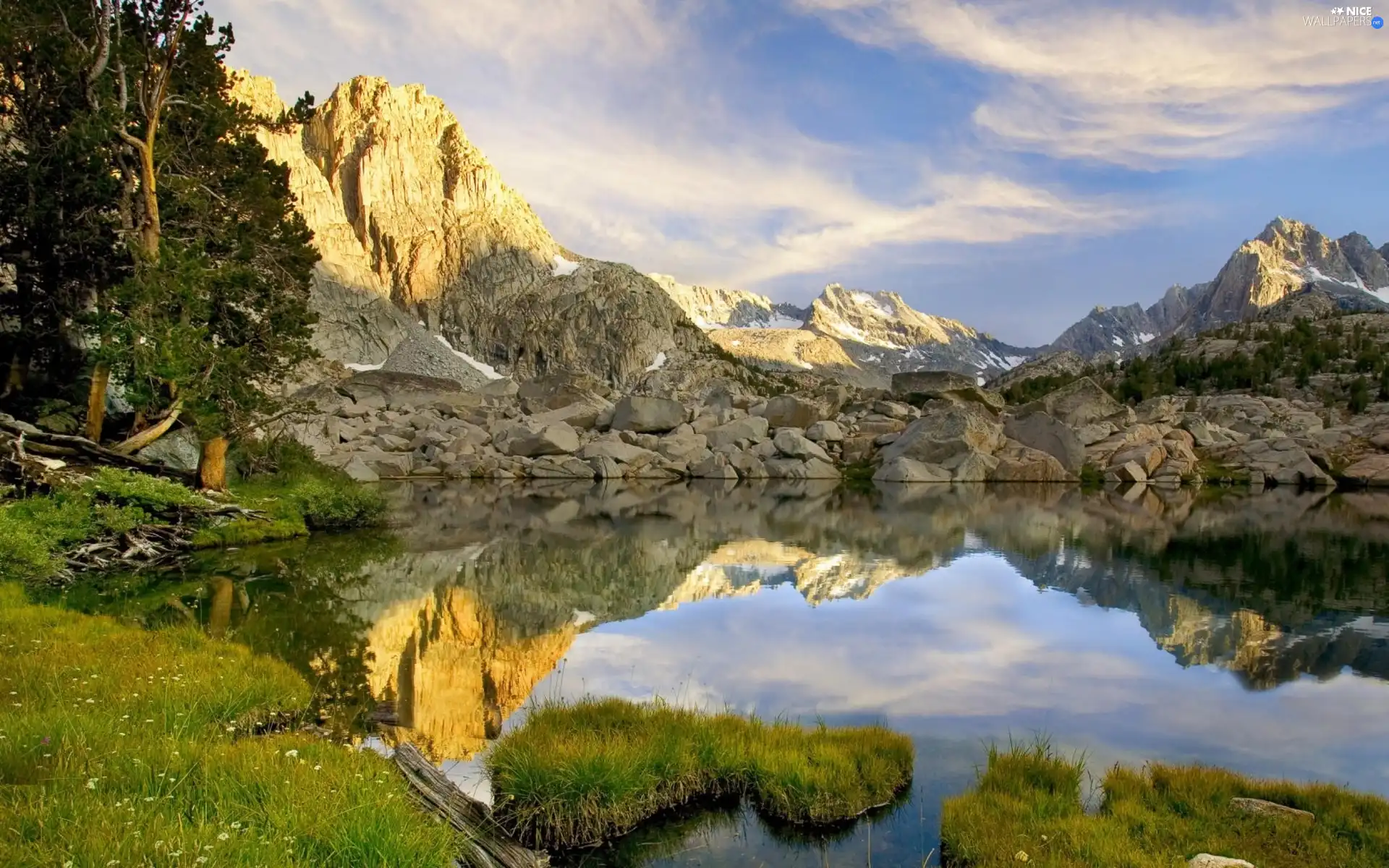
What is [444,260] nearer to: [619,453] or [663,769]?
[619,453]

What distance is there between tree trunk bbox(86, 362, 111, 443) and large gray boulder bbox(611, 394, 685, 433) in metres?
42.6

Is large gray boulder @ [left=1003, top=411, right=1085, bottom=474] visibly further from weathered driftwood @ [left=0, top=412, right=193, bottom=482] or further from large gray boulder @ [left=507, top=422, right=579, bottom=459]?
weathered driftwood @ [left=0, top=412, right=193, bottom=482]

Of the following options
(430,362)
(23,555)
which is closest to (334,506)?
(23,555)

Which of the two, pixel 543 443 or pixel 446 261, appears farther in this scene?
pixel 446 261

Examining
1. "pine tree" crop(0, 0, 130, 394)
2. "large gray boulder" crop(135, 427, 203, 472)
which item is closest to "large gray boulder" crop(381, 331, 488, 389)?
"pine tree" crop(0, 0, 130, 394)

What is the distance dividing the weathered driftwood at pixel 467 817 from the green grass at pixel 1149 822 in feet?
10.9

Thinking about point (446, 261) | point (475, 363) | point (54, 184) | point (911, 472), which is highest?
point (446, 261)

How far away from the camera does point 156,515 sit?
64.4 ft

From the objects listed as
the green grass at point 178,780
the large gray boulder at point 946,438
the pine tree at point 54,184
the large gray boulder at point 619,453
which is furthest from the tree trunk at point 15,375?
the large gray boulder at point 946,438

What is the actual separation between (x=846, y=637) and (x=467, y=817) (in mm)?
8978

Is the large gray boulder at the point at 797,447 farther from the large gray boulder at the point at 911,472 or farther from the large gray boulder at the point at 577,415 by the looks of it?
the large gray boulder at the point at 577,415

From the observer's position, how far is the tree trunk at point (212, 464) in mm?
22469

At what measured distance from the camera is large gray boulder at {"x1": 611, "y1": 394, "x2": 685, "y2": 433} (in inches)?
2486

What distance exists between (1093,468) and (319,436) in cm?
5132
